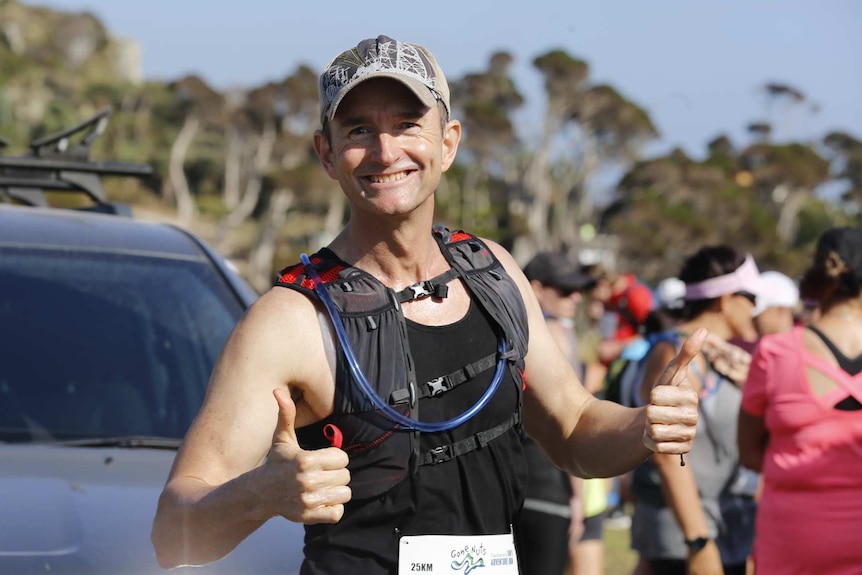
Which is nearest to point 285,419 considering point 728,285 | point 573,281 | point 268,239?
point 728,285

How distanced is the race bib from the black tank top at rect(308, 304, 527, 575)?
15 mm

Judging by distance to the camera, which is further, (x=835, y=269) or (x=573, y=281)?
(x=573, y=281)

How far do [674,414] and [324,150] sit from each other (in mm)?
863

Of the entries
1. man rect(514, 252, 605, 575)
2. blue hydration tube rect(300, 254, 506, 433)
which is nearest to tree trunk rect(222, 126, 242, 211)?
man rect(514, 252, 605, 575)

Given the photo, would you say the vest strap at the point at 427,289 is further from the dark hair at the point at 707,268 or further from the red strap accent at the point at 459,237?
the dark hair at the point at 707,268

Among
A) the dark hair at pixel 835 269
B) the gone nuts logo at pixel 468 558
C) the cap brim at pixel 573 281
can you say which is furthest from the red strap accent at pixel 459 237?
the cap brim at pixel 573 281

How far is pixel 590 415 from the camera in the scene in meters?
2.84

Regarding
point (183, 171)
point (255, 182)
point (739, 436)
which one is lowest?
point (739, 436)

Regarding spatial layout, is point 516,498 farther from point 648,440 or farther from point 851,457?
point 851,457

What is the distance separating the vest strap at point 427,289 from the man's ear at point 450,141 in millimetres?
243

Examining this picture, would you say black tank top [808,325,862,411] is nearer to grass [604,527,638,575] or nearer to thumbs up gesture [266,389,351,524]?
thumbs up gesture [266,389,351,524]

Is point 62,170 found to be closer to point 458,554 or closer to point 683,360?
point 458,554

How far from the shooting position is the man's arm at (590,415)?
8.27 feet

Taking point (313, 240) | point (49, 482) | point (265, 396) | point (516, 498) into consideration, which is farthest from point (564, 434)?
point (313, 240)
